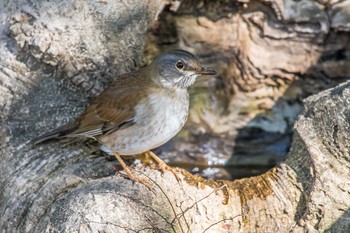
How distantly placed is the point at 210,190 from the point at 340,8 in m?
2.95

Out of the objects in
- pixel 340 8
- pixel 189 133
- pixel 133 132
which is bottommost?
pixel 189 133

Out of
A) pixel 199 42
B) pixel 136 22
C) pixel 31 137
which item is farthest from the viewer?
pixel 199 42

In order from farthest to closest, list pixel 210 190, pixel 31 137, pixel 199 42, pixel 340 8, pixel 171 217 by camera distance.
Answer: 1. pixel 199 42
2. pixel 340 8
3. pixel 31 137
4. pixel 210 190
5. pixel 171 217

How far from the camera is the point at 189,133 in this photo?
8.49m

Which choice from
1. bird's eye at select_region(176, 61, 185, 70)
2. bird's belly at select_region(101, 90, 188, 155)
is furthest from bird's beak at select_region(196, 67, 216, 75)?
bird's belly at select_region(101, 90, 188, 155)

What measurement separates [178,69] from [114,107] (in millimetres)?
683

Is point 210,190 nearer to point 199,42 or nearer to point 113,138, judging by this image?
→ point 113,138

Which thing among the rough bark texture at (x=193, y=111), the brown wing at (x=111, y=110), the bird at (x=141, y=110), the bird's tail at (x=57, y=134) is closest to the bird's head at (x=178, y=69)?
the bird at (x=141, y=110)

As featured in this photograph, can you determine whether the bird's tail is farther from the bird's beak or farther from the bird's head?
the bird's beak

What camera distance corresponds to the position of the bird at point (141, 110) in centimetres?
601

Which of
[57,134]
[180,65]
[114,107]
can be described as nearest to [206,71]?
[180,65]

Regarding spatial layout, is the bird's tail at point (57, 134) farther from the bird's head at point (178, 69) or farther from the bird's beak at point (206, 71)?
the bird's beak at point (206, 71)

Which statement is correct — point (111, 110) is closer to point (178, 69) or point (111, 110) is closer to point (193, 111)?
point (178, 69)

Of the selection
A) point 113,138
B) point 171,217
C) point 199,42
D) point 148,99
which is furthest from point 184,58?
point 199,42
